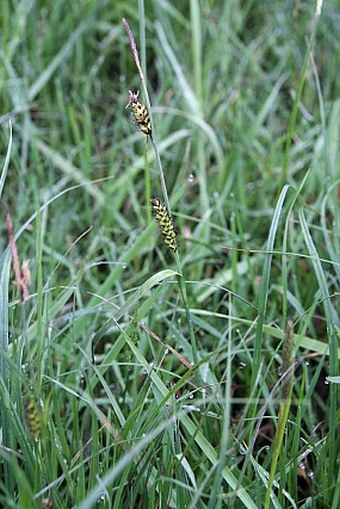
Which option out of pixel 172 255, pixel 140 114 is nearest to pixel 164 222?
pixel 140 114

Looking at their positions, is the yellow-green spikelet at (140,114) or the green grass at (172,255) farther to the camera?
the green grass at (172,255)

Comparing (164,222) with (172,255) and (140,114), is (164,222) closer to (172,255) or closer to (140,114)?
(140,114)

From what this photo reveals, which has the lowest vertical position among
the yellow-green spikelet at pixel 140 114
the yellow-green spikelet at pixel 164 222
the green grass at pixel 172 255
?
the green grass at pixel 172 255

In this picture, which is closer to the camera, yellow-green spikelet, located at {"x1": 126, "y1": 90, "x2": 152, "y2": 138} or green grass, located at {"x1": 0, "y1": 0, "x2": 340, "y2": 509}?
yellow-green spikelet, located at {"x1": 126, "y1": 90, "x2": 152, "y2": 138}

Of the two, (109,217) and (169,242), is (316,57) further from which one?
(169,242)

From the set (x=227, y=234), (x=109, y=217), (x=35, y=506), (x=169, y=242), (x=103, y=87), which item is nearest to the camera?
(x=35, y=506)

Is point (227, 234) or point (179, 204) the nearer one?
point (227, 234)

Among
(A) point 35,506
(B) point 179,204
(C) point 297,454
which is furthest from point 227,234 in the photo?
(A) point 35,506
